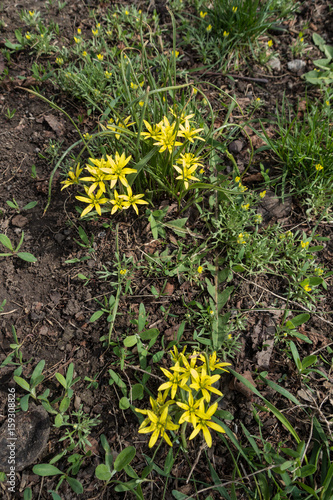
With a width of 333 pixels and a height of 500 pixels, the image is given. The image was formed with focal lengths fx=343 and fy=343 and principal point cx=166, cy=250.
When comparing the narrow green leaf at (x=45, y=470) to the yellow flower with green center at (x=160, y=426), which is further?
the narrow green leaf at (x=45, y=470)

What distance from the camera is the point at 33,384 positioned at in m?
1.92

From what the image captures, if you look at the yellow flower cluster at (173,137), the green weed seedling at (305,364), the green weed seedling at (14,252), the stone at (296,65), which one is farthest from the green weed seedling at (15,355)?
the stone at (296,65)

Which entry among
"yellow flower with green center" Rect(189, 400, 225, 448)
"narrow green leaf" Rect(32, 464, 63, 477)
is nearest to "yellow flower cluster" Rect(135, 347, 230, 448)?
"yellow flower with green center" Rect(189, 400, 225, 448)

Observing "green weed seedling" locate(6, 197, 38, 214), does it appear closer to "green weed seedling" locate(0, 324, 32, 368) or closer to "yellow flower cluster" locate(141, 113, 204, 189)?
"green weed seedling" locate(0, 324, 32, 368)

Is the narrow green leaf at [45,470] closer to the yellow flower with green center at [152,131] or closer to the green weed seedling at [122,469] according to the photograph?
the green weed seedling at [122,469]

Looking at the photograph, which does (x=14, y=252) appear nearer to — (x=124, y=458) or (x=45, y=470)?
(x=45, y=470)

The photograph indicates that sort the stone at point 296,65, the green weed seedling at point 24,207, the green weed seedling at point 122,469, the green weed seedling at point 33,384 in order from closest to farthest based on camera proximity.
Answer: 1. the green weed seedling at point 122,469
2. the green weed seedling at point 33,384
3. the green weed seedling at point 24,207
4. the stone at point 296,65

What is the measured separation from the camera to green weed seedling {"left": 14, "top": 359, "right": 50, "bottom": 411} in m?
1.86

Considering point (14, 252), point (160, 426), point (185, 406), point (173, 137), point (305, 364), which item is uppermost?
point (173, 137)

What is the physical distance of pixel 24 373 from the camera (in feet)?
6.59

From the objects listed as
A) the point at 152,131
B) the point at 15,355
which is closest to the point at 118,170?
the point at 152,131

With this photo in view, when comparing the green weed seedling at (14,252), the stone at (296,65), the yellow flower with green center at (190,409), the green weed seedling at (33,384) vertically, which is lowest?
the green weed seedling at (33,384)

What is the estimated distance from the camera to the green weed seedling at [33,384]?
1.86m

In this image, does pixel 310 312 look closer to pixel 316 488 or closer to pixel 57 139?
pixel 316 488
